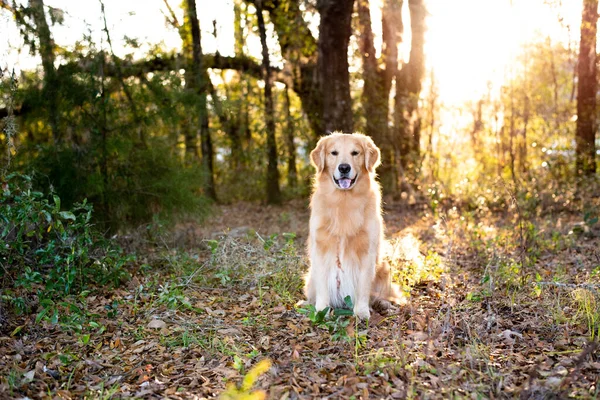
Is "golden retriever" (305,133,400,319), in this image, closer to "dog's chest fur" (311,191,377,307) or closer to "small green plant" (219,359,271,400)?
"dog's chest fur" (311,191,377,307)

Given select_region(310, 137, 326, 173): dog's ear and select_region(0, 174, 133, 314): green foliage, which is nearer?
select_region(0, 174, 133, 314): green foliage

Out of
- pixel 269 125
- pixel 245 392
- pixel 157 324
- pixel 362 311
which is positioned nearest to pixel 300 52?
pixel 269 125

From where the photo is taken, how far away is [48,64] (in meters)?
6.41

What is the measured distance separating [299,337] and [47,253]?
232cm

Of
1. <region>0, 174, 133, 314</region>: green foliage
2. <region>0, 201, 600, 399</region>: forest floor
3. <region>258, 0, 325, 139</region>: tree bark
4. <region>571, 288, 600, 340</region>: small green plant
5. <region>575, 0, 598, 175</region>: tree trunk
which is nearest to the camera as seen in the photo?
<region>0, 201, 600, 399</region>: forest floor

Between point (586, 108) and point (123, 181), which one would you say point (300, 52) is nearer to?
point (586, 108)

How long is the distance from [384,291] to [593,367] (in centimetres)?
195

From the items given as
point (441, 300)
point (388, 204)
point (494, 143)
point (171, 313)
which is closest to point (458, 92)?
point (494, 143)

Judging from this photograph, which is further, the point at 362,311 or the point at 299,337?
the point at 362,311

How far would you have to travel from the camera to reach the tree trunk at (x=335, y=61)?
29.5ft

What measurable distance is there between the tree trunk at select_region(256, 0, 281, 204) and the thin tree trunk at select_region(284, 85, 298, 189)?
0.41 metres

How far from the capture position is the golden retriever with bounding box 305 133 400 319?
15.2 feet

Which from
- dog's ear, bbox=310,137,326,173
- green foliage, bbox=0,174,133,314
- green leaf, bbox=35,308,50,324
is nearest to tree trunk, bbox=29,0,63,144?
green foliage, bbox=0,174,133,314

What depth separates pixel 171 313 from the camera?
464 centimetres
